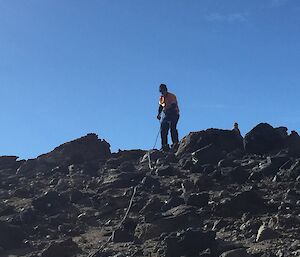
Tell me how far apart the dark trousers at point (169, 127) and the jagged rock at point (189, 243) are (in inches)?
397

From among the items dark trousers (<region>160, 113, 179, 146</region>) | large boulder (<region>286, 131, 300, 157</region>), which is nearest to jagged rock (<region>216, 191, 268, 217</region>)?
large boulder (<region>286, 131, 300, 157</region>)

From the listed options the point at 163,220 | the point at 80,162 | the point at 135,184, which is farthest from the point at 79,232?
the point at 80,162

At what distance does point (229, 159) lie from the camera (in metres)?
16.9

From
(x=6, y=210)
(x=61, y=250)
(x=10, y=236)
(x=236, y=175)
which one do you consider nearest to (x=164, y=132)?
(x=236, y=175)

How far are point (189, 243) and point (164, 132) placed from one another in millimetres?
10582

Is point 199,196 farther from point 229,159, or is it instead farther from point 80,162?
point 80,162

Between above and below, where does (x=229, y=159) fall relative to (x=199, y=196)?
above

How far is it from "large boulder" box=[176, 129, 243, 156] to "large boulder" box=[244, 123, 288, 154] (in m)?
0.55

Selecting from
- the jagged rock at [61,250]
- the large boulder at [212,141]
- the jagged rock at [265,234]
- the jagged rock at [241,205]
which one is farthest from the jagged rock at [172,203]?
the large boulder at [212,141]

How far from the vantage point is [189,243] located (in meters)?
9.88

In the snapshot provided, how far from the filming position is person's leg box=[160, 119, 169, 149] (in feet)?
66.0

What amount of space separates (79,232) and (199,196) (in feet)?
8.80

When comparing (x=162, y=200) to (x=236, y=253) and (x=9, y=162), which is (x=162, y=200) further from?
(x=9, y=162)

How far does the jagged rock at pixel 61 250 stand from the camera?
11.1 m
